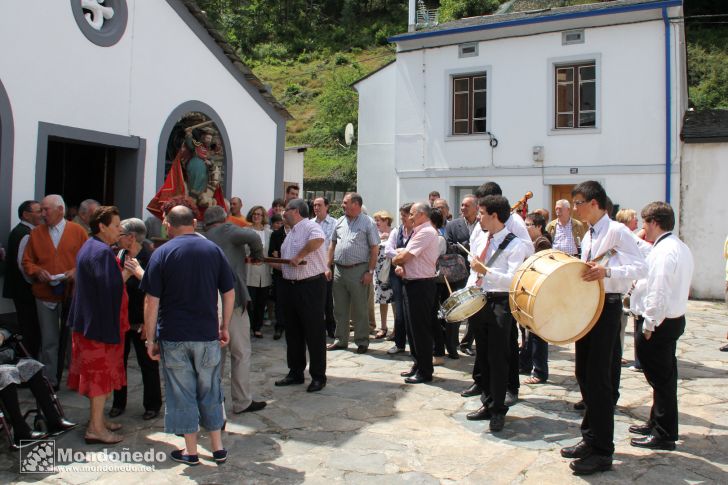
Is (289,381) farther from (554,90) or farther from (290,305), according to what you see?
(554,90)

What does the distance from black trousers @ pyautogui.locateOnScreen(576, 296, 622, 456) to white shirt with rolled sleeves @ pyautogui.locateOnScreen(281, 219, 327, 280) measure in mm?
2793

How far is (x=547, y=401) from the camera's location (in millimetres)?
5980

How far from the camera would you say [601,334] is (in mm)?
4387

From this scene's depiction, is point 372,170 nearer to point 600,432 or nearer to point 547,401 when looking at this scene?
point 547,401

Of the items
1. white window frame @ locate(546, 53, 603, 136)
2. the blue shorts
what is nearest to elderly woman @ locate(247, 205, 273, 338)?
the blue shorts

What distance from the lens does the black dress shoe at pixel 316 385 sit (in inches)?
246

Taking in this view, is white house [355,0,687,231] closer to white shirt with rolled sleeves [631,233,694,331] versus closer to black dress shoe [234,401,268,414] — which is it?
white shirt with rolled sleeves [631,233,694,331]

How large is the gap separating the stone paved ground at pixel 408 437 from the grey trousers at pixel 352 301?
0.86m

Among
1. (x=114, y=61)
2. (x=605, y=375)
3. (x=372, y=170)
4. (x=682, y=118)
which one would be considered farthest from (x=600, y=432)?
(x=372, y=170)

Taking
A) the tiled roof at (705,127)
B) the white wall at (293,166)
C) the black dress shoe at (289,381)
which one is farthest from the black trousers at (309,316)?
the tiled roof at (705,127)

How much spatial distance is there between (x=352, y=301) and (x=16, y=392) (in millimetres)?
4075

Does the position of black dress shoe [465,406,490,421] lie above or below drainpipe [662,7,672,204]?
below

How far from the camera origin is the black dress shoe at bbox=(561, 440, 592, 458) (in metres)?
4.42

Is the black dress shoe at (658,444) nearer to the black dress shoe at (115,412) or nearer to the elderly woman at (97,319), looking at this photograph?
the elderly woman at (97,319)
